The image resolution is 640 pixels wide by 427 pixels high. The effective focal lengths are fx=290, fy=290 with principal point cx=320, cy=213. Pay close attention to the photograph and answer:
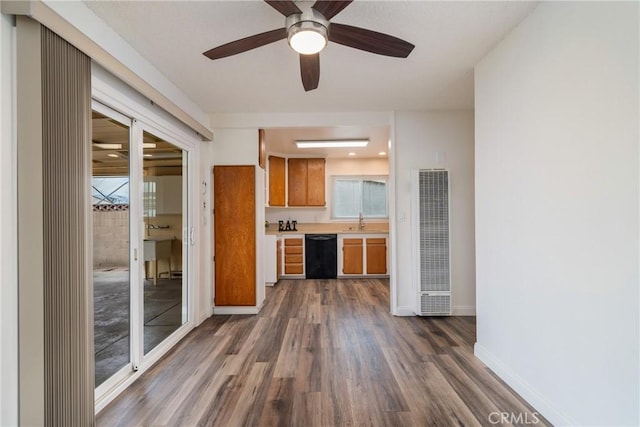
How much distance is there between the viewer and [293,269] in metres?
5.52

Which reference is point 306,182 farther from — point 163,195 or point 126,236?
point 126,236

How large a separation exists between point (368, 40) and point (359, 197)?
463 centimetres

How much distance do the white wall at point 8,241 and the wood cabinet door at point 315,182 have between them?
467cm

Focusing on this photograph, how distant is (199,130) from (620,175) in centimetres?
339

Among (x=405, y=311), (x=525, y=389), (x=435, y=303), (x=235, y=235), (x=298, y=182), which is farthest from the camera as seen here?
(x=298, y=182)

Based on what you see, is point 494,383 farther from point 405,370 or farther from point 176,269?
point 176,269

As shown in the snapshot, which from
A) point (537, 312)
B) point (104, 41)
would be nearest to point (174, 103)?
point (104, 41)

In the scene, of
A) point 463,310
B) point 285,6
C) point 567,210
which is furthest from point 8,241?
point 463,310

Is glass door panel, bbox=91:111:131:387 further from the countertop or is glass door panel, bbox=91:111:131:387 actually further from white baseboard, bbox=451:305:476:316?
white baseboard, bbox=451:305:476:316

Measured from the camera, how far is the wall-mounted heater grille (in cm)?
344

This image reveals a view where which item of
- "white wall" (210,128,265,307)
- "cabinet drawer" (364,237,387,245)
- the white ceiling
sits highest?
the white ceiling

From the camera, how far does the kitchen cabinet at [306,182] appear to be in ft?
19.2

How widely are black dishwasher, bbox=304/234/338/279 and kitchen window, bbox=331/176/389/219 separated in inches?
34.0

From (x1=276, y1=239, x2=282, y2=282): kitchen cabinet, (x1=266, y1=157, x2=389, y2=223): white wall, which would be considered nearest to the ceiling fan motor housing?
(x1=276, y1=239, x2=282, y2=282): kitchen cabinet
